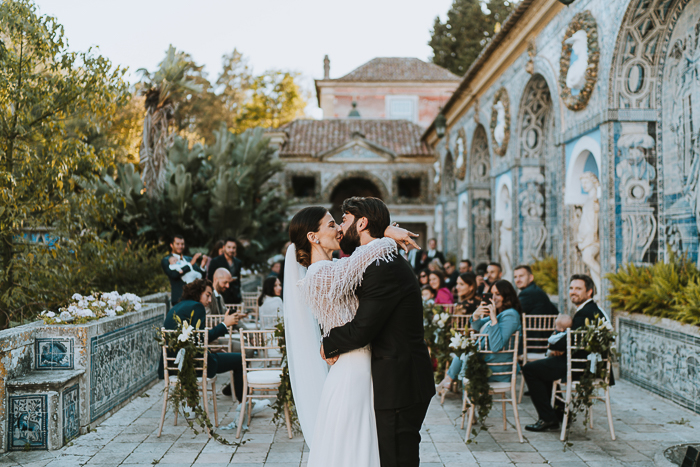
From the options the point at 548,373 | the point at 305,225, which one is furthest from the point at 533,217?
the point at 305,225

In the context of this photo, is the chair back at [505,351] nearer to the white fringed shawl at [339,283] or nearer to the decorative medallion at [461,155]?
the white fringed shawl at [339,283]

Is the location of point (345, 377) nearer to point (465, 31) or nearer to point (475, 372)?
point (475, 372)

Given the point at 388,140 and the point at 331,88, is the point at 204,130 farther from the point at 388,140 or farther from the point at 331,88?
the point at 388,140

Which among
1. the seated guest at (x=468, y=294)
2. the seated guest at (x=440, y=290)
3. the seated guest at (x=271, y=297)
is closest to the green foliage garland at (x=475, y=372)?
the seated guest at (x=468, y=294)

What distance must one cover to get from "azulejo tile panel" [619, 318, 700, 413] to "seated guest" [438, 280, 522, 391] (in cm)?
186

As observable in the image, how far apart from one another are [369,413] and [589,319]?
3.61 metres

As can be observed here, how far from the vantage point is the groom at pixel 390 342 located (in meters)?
2.83

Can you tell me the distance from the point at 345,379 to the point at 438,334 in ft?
12.8

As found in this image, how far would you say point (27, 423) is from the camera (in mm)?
5047

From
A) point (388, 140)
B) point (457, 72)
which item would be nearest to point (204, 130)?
point (388, 140)

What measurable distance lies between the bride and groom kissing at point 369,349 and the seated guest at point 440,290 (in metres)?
5.73

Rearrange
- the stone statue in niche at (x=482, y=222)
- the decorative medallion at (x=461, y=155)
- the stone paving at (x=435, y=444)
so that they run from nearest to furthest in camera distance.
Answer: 1. the stone paving at (x=435, y=444)
2. the stone statue in niche at (x=482, y=222)
3. the decorative medallion at (x=461, y=155)

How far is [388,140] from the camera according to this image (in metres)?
28.0

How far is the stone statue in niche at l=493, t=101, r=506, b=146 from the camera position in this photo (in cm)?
1337
